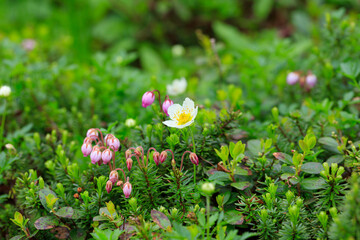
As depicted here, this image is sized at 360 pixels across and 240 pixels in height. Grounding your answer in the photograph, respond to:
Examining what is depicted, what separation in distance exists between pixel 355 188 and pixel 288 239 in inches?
14.8

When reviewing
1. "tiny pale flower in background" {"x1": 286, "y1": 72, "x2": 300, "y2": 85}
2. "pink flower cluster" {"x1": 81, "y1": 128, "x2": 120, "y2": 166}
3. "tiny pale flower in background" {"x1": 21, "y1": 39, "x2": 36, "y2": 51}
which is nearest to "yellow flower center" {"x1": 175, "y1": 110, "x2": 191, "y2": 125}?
"pink flower cluster" {"x1": 81, "y1": 128, "x2": 120, "y2": 166}

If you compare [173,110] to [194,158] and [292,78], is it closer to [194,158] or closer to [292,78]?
[194,158]

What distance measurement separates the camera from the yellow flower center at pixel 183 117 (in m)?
1.53

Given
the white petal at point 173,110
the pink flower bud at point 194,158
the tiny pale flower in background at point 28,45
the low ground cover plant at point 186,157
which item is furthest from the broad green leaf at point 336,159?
the tiny pale flower in background at point 28,45

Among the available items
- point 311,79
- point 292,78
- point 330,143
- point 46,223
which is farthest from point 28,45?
point 330,143

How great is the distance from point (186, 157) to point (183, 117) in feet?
0.79

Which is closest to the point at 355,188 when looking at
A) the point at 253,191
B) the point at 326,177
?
the point at 326,177

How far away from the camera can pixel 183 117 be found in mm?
1541

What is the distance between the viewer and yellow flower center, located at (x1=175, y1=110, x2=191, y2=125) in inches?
60.4

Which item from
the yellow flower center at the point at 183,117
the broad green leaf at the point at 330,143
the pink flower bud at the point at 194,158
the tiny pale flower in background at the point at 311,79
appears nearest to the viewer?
the pink flower bud at the point at 194,158

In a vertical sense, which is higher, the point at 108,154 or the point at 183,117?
the point at 183,117

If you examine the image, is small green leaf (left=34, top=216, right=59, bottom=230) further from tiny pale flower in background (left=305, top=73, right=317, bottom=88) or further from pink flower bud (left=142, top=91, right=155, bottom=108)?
tiny pale flower in background (left=305, top=73, right=317, bottom=88)

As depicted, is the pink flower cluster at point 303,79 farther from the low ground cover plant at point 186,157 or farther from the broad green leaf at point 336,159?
the broad green leaf at point 336,159

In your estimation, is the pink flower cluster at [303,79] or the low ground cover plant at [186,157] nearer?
the low ground cover plant at [186,157]
